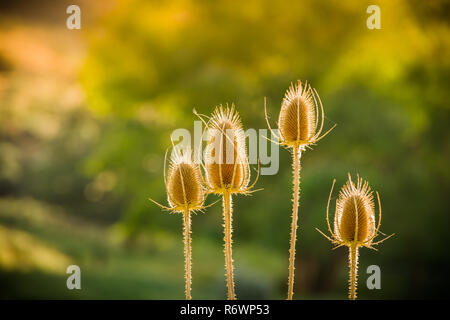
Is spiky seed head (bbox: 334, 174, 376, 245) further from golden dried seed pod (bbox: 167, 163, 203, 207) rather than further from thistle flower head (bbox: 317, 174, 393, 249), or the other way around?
golden dried seed pod (bbox: 167, 163, 203, 207)

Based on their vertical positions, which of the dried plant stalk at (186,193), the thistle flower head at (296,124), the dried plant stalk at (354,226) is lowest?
the dried plant stalk at (354,226)

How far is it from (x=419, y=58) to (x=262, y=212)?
233 inches

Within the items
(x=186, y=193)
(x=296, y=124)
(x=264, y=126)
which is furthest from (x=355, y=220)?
(x=264, y=126)

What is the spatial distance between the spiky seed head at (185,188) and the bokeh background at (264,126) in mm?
7615

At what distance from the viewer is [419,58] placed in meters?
11.7

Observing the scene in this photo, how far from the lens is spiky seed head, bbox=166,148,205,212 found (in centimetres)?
128

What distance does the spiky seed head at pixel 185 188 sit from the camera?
4.21 ft

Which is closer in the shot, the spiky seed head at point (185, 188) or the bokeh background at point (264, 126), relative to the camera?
the spiky seed head at point (185, 188)

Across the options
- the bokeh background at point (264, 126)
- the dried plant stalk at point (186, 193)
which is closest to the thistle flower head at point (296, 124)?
the dried plant stalk at point (186, 193)

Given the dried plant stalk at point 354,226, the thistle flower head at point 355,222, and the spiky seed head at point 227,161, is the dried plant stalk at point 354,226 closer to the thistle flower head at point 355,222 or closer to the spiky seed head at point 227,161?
the thistle flower head at point 355,222

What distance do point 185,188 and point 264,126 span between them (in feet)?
31.1

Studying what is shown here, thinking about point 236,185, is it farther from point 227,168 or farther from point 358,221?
point 358,221
